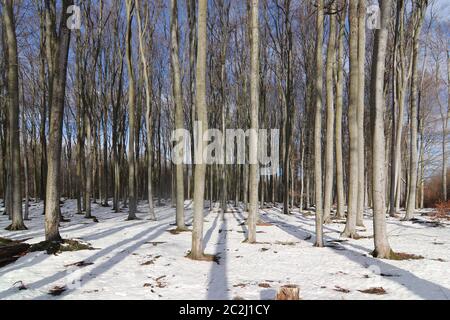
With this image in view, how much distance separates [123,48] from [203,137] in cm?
1640

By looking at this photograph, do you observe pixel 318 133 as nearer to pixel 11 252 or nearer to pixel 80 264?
pixel 80 264

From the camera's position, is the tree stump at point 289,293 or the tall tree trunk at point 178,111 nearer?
the tree stump at point 289,293

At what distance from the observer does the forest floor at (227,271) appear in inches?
181

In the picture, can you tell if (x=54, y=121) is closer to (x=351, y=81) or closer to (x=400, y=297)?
(x=400, y=297)

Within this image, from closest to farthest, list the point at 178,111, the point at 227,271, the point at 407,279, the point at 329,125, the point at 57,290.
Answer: the point at 57,290 < the point at 407,279 < the point at 227,271 < the point at 178,111 < the point at 329,125

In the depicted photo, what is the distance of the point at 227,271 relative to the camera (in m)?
5.93

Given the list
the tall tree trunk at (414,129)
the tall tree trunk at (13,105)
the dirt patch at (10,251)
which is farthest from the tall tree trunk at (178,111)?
the tall tree trunk at (414,129)

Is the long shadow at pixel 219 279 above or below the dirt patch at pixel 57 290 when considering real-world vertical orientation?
below

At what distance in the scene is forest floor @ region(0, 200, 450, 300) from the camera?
15.0ft

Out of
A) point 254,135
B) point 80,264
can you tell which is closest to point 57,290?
point 80,264

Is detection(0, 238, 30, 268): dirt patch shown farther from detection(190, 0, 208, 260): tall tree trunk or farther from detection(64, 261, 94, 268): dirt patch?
detection(190, 0, 208, 260): tall tree trunk

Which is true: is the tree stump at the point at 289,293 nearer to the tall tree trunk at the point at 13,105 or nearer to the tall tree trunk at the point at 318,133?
the tall tree trunk at the point at 318,133

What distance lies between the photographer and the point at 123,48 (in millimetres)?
20672

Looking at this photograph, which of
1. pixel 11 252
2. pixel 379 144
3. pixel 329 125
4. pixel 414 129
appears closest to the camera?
pixel 11 252
